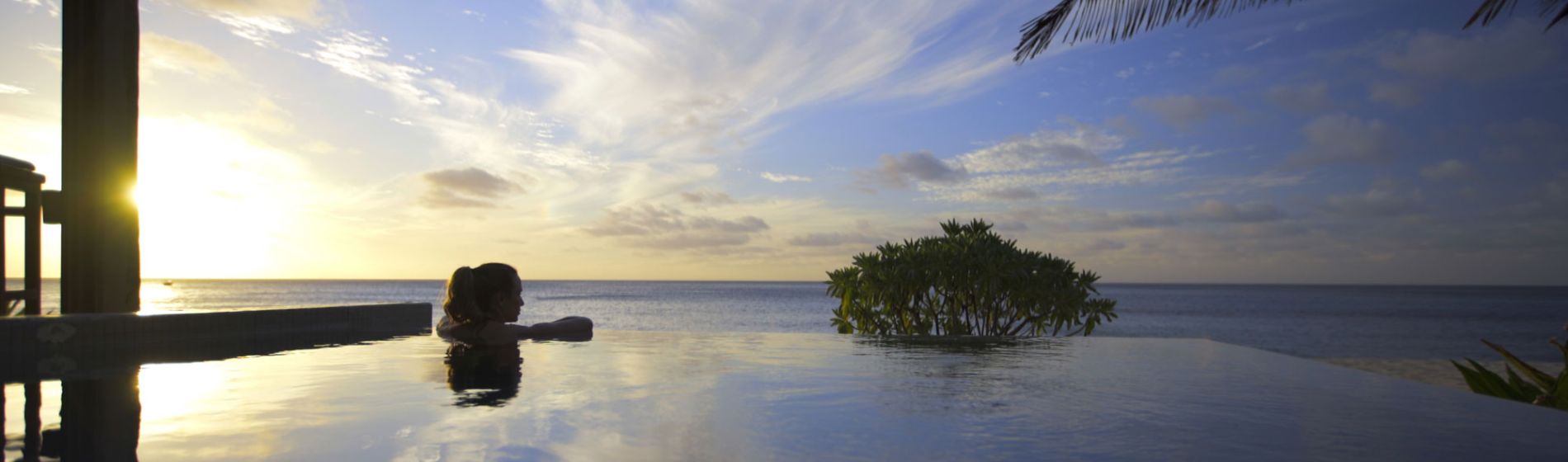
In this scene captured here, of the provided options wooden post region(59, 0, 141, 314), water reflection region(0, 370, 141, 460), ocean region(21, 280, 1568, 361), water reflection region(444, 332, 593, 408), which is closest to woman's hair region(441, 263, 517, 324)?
water reflection region(444, 332, 593, 408)

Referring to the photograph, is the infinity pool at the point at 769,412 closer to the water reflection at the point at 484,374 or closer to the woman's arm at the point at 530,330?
the water reflection at the point at 484,374

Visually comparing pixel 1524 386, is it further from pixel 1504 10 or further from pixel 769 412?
pixel 769 412

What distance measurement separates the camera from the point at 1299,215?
169 feet

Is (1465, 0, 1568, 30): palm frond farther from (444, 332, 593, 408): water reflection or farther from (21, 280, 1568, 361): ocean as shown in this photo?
(21, 280, 1568, 361): ocean

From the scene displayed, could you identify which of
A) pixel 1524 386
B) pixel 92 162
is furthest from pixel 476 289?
pixel 1524 386

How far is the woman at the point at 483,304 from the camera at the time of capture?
7.08 meters

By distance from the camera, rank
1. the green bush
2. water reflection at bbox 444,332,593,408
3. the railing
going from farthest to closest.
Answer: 1. the green bush
2. the railing
3. water reflection at bbox 444,332,593,408

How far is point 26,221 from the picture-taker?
8.93 m

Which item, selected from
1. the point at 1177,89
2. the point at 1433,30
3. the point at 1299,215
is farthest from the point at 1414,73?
the point at 1177,89

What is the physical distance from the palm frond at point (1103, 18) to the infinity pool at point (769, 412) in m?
5.35

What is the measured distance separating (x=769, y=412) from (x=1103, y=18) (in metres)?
8.79

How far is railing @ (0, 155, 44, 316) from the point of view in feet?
29.0

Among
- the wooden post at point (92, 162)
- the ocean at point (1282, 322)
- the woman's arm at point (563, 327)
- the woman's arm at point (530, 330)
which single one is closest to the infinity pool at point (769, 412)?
the woman's arm at point (530, 330)

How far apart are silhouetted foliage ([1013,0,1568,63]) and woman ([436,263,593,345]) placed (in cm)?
749
